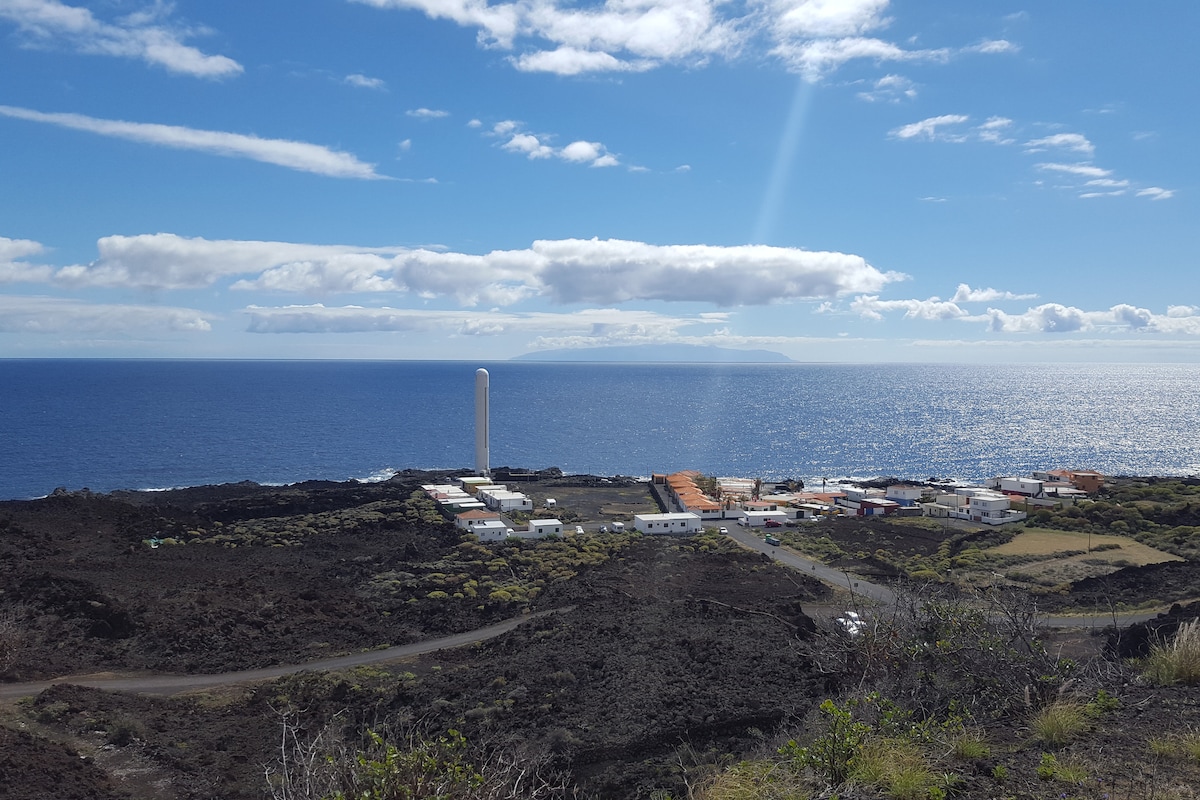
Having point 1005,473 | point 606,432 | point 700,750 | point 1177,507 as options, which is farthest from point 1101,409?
point 700,750

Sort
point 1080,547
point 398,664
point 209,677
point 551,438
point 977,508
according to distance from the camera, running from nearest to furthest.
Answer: point 209,677 → point 398,664 → point 1080,547 → point 977,508 → point 551,438

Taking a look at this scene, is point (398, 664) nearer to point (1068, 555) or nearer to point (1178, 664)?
point (1178, 664)

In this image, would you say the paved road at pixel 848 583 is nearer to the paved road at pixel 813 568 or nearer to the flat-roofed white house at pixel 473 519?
the paved road at pixel 813 568

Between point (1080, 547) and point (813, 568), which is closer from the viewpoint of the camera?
point (813, 568)

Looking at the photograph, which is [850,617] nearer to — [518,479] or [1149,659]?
[1149,659]

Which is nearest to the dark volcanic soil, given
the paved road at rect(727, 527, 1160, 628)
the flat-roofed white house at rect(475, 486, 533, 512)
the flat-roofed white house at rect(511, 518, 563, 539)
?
the paved road at rect(727, 527, 1160, 628)

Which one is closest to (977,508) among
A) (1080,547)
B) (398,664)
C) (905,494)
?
(905,494)
